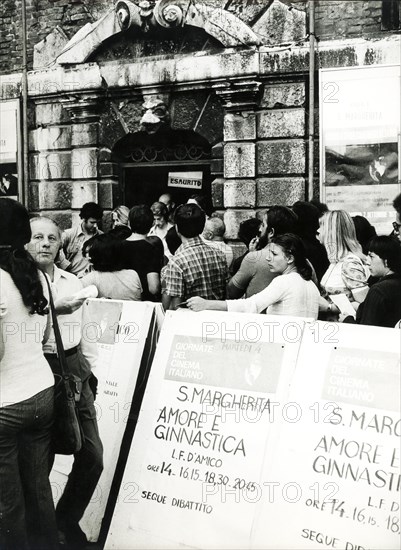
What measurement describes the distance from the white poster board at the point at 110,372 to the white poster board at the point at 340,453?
1060 mm

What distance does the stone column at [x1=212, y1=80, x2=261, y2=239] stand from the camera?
848 cm

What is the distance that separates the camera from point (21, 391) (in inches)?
132

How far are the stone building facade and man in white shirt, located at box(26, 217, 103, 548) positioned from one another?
15.0 feet

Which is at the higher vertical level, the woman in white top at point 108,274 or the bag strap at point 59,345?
the woman in white top at point 108,274

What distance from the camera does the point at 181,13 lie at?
842cm

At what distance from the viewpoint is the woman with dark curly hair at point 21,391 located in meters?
3.35

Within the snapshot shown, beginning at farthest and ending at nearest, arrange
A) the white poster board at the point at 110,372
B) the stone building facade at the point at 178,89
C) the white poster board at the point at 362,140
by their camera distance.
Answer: the stone building facade at the point at 178,89
the white poster board at the point at 362,140
the white poster board at the point at 110,372

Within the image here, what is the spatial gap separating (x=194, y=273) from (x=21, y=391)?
199 cm

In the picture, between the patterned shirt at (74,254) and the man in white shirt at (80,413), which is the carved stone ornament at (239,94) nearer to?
the patterned shirt at (74,254)

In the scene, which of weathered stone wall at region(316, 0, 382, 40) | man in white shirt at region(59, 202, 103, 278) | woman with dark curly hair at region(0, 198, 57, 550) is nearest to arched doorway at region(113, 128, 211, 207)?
man in white shirt at region(59, 202, 103, 278)

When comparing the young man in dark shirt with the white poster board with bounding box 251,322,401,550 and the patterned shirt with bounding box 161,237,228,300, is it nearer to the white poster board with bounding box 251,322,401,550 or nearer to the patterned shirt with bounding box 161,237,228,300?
the patterned shirt with bounding box 161,237,228,300

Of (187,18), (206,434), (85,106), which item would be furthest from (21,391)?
(85,106)

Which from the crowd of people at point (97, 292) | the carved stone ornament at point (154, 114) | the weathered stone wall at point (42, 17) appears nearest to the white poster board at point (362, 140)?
the crowd of people at point (97, 292)

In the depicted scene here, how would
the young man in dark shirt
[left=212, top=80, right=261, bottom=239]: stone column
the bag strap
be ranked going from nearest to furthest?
the bag strap
the young man in dark shirt
[left=212, top=80, right=261, bottom=239]: stone column
